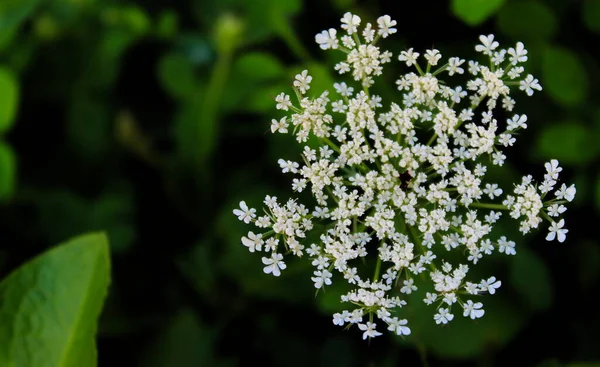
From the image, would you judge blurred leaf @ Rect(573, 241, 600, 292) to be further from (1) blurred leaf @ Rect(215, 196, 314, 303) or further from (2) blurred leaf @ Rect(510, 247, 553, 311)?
(1) blurred leaf @ Rect(215, 196, 314, 303)

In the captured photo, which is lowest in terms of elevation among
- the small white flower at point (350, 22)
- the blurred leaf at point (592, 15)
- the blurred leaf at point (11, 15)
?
the blurred leaf at point (11, 15)

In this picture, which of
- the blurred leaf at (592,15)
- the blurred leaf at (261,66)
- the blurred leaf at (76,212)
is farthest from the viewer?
the blurred leaf at (76,212)

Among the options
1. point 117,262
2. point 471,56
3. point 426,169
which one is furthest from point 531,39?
point 117,262

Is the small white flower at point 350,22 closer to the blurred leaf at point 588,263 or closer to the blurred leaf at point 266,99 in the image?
the blurred leaf at point 266,99

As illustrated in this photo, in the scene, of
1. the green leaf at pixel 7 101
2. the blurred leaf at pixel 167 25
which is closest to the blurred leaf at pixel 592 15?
the blurred leaf at pixel 167 25

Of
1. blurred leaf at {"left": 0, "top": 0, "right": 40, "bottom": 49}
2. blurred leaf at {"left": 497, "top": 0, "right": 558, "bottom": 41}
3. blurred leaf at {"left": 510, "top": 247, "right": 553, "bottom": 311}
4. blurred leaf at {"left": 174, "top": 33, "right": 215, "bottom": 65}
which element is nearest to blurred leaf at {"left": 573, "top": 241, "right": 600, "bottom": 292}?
blurred leaf at {"left": 510, "top": 247, "right": 553, "bottom": 311}

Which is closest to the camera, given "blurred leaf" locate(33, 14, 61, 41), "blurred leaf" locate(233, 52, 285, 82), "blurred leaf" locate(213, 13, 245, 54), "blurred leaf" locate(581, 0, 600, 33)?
"blurred leaf" locate(581, 0, 600, 33)
